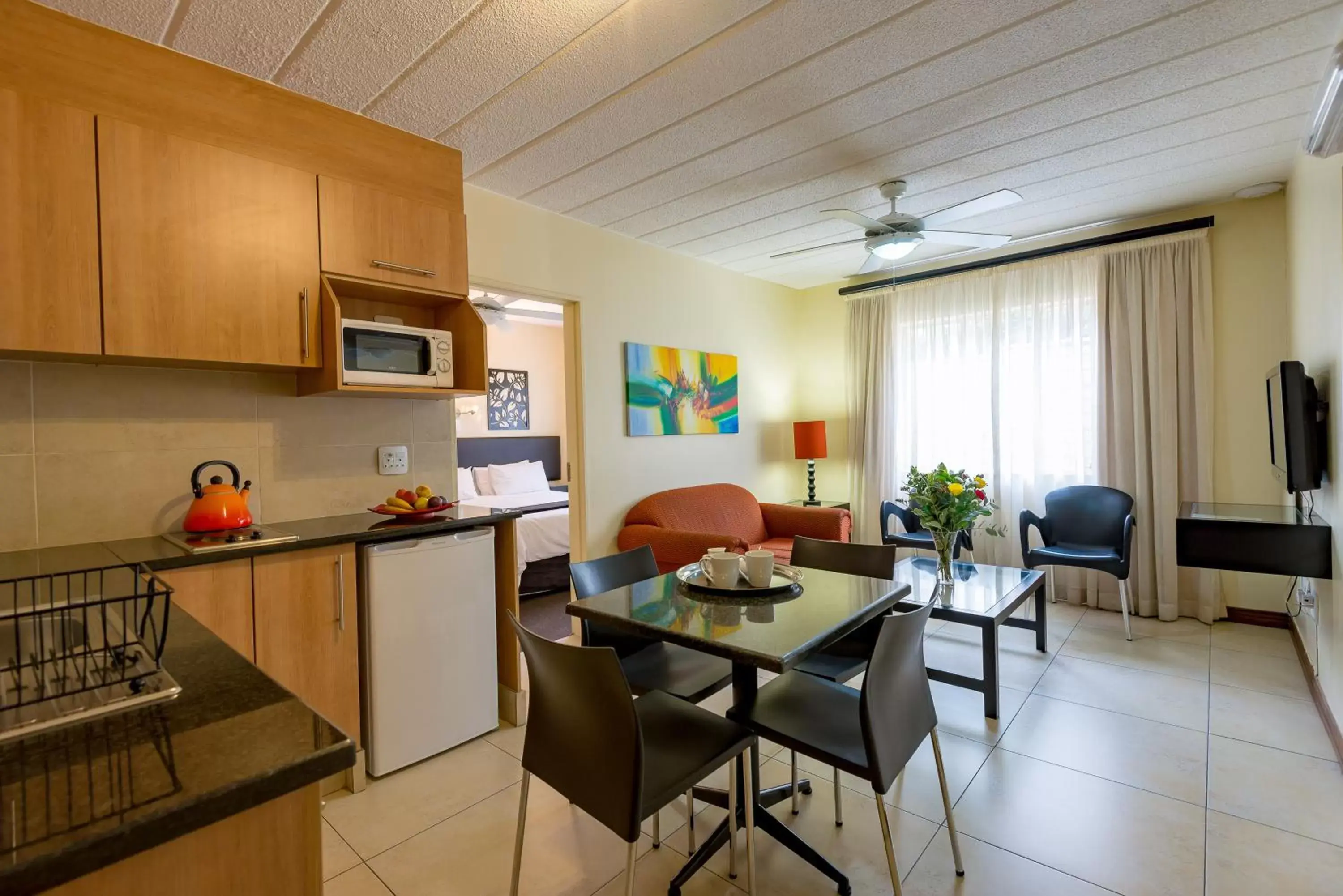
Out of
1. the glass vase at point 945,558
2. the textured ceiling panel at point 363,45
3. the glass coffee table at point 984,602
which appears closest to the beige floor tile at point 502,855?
the glass coffee table at point 984,602

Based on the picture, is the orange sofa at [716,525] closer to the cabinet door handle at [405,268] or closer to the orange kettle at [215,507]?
the cabinet door handle at [405,268]

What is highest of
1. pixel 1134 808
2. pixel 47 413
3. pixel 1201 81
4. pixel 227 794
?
pixel 1201 81

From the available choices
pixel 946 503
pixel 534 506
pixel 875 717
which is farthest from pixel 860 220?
pixel 534 506

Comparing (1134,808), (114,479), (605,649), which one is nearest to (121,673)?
(605,649)

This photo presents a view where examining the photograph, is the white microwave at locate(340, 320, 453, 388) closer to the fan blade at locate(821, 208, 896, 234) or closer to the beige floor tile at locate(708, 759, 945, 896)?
the fan blade at locate(821, 208, 896, 234)

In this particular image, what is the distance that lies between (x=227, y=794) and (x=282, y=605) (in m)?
1.66

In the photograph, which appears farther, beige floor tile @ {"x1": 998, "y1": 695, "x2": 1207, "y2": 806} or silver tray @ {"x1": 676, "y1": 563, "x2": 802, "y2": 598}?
beige floor tile @ {"x1": 998, "y1": 695, "x2": 1207, "y2": 806}

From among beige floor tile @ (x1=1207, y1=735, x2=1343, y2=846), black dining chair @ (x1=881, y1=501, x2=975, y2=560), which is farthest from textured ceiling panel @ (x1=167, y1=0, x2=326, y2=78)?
black dining chair @ (x1=881, y1=501, x2=975, y2=560)

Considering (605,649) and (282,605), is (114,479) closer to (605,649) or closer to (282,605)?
(282,605)

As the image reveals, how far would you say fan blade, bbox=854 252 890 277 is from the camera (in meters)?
3.47

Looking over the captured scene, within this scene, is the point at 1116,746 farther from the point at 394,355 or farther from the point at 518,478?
the point at 518,478

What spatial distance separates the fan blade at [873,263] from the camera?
3475 millimetres

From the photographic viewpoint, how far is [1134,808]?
198 centimetres

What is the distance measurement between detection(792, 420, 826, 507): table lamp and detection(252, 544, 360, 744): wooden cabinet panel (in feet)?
12.0
